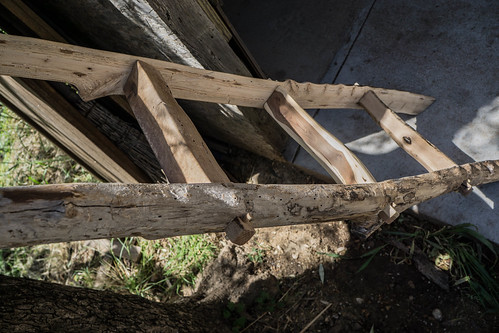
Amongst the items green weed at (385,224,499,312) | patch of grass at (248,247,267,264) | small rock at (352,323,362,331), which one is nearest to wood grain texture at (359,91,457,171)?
green weed at (385,224,499,312)

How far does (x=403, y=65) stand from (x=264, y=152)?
1381 millimetres

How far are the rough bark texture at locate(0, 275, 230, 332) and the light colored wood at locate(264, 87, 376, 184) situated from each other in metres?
1.23

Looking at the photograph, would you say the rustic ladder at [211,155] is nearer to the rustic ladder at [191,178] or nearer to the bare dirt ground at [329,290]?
the rustic ladder at [191,178]

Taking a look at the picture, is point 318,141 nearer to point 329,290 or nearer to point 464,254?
point 329,290

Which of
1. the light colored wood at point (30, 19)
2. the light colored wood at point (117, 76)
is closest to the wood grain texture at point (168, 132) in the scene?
the light colored wood at point (117, 76)

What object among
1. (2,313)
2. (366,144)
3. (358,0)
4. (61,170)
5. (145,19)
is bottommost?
(2,313)

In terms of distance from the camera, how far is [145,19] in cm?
224

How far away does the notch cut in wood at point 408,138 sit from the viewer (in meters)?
2.50

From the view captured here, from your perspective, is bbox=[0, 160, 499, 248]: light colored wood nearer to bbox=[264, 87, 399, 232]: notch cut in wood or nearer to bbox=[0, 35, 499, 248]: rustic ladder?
bbox=[0, 35, 499, 248]: rustic ladder

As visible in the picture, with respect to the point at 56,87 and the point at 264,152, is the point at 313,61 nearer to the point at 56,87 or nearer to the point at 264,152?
the point at 264,152

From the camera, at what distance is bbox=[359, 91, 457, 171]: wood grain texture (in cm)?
252

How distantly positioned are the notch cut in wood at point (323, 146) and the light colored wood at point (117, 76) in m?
0.11

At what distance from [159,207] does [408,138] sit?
195 cm

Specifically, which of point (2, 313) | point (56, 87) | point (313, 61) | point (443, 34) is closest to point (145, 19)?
point (56, 87)
